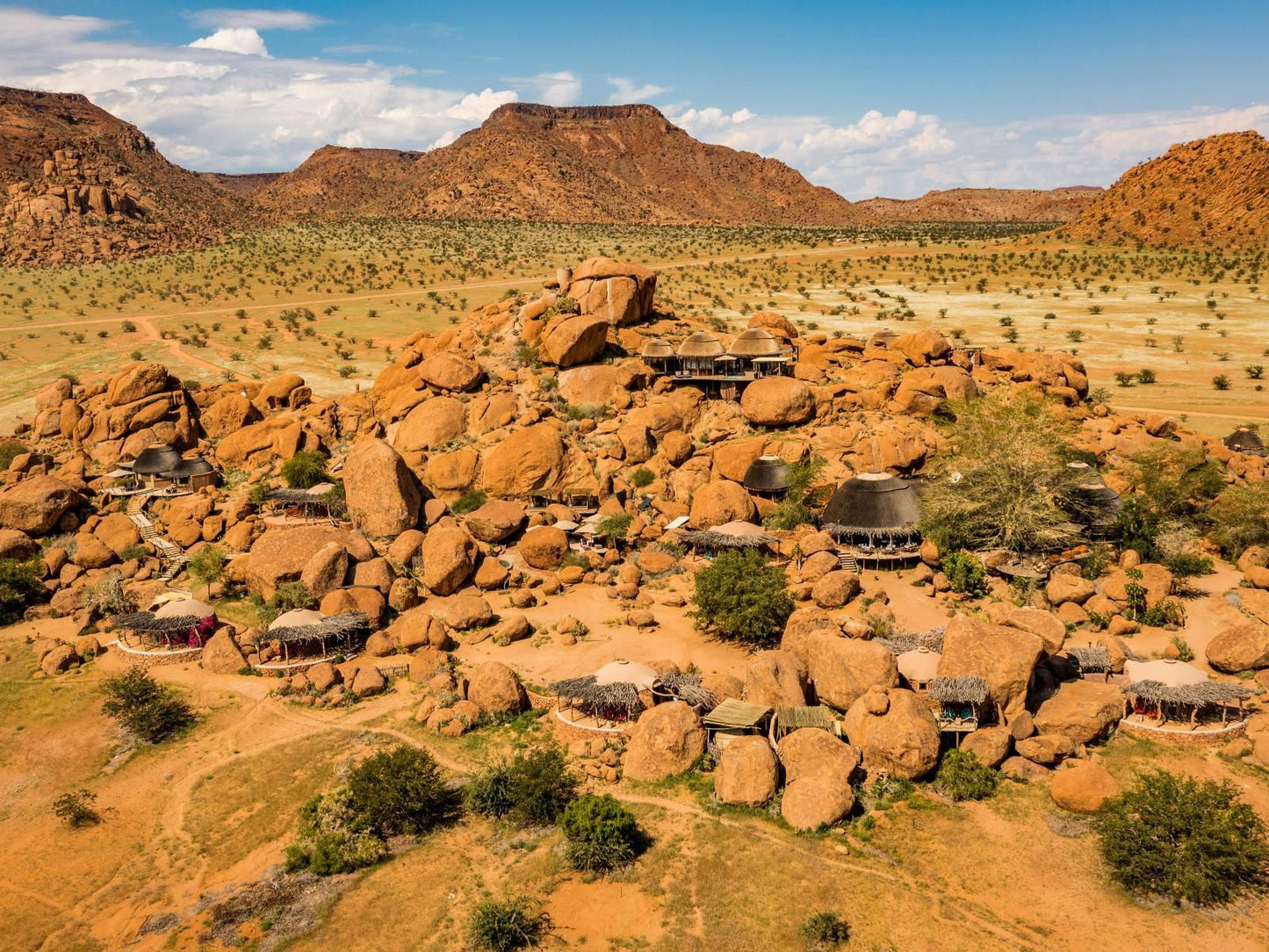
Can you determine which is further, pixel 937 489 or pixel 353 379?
pixel 353 379

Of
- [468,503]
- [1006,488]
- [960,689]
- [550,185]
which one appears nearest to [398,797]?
[960,689]

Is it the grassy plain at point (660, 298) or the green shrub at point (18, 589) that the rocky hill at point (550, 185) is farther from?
the green shrub at point (18, 589)

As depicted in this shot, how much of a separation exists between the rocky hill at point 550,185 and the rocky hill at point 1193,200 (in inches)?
2839

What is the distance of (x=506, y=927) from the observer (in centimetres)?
1666

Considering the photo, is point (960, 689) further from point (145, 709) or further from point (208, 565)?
point (208, 565)

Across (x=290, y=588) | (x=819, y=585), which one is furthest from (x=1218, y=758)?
(x=290, y=588)

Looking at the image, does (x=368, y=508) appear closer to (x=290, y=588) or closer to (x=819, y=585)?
(x=290, y=588)

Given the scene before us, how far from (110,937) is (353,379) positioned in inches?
1631

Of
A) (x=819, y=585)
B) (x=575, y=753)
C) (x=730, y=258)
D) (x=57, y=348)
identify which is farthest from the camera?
(x=730, y=258)

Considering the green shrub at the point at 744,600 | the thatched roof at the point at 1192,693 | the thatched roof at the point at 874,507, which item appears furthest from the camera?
the thatched roof at the point at 874,507

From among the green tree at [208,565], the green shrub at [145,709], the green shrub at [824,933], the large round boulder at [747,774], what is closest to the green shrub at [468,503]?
the green tree at [208,565]

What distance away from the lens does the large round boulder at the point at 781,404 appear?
39.1 meters

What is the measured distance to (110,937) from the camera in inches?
692

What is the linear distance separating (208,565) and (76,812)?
1440 centimetres
